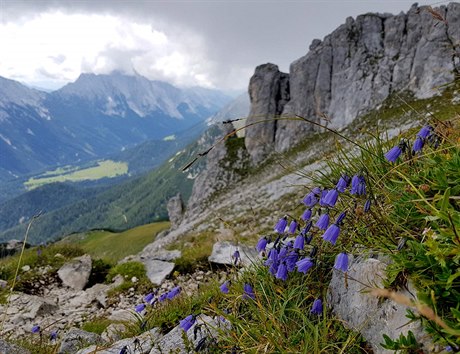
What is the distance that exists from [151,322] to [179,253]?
7237 mm

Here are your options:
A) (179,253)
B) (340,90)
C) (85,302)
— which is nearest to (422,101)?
(340,90)

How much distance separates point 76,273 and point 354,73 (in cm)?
5538

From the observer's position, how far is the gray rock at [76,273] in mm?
11383

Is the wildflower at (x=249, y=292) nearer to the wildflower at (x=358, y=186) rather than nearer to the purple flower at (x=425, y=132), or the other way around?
the wildflower at (x=358, y=186)

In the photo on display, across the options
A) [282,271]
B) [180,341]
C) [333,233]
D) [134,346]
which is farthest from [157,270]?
[333,233]

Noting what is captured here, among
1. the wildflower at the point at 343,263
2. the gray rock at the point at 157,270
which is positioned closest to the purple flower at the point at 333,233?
the wildflower at the point at 343,263

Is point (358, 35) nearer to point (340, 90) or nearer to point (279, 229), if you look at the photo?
point (340, 90)

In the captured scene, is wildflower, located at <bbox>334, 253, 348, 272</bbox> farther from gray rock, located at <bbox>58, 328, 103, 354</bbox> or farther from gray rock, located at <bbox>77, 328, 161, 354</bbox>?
gray rock, located at <bbox>58, 328, 103, 354</bbox>

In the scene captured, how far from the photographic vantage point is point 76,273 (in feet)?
38.2

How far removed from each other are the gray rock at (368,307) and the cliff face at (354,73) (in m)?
40.2

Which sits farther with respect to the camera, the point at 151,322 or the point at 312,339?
the point at 151,322

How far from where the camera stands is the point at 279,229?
4051 mm

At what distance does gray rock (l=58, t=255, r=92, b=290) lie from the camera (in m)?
11.4

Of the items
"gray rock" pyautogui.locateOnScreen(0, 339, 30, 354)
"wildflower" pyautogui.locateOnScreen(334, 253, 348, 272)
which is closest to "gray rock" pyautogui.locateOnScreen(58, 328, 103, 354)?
"gray rock" pyautogui.locateOnScreen(0, 339, 30, 354)
